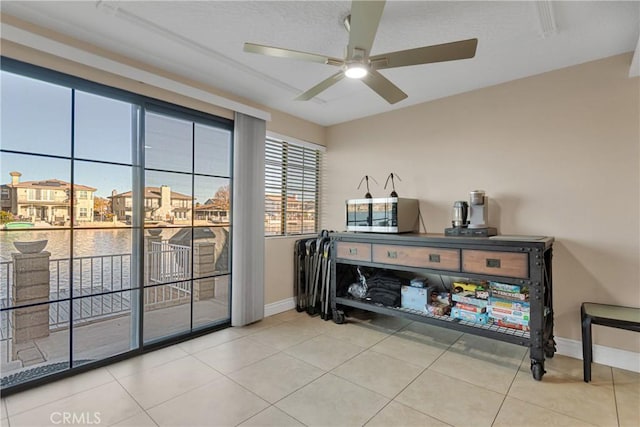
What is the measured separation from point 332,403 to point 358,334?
120cm

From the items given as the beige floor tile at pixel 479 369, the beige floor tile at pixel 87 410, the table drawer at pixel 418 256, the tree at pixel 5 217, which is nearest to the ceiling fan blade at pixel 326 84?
the table drawer at pixel 418 256

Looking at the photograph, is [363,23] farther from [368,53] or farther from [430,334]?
[430,334]

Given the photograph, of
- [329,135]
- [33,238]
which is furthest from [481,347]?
[33,238]

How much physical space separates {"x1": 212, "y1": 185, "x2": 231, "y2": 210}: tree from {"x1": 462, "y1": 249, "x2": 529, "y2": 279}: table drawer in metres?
2.35

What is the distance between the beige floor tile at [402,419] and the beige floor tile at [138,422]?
1.25 m

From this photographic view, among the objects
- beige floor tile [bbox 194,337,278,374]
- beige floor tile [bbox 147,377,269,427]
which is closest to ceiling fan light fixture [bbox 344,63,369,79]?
beige floor tile [bbox 147,377,269,427]

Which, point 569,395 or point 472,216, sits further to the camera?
point 472,216

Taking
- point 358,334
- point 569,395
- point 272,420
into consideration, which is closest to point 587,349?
point 569,395

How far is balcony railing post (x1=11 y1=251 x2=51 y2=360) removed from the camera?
216 centimetres

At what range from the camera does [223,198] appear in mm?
3338

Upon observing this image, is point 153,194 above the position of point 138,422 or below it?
above

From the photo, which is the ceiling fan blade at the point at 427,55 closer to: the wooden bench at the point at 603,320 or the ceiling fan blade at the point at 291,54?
the ceiling fan blade at the point at 291,54

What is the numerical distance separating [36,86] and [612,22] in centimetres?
393

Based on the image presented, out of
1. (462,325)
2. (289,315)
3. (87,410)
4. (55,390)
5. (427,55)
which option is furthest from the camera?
(289,315)
